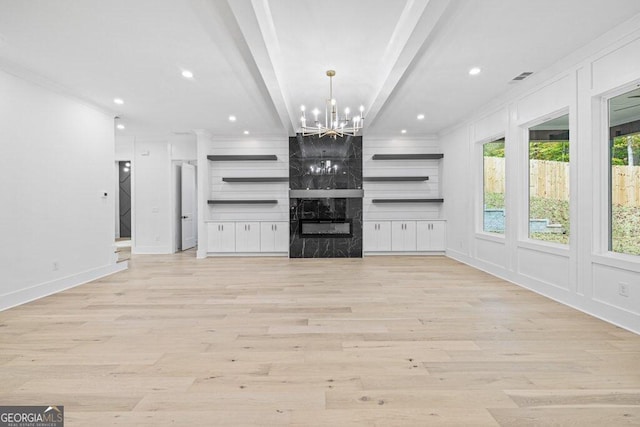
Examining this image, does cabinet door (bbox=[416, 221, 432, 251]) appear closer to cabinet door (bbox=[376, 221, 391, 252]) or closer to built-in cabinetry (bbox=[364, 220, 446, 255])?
built-in cabinetry (bbox=[364, 220, 446, 255])

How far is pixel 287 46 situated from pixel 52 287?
13.7 ft

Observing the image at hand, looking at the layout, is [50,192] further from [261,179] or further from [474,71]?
[474,71]

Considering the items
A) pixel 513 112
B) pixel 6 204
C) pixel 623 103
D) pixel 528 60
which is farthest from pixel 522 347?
pixel 6 204

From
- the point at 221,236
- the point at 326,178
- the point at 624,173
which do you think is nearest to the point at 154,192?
the point at 221,236

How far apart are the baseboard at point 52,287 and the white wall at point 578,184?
20.0ft

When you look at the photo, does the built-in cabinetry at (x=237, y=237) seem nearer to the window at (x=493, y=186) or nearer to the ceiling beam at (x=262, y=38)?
the ceiling beam at (x=262, y=38)

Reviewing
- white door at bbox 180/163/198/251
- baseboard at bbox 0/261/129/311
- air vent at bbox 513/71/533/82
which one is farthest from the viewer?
white door at bbox 180/163/198/251

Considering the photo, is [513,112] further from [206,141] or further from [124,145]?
[124,145]

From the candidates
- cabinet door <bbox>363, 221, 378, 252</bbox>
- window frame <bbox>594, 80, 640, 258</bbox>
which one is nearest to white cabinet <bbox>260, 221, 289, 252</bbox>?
cabinet door <bbox>363, 221, 378, 252</bbox>

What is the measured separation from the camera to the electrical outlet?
2805mm

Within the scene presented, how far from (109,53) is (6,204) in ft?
6.72

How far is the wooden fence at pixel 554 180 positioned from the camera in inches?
116

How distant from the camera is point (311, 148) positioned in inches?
280

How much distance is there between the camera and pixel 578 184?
11.0 feet
